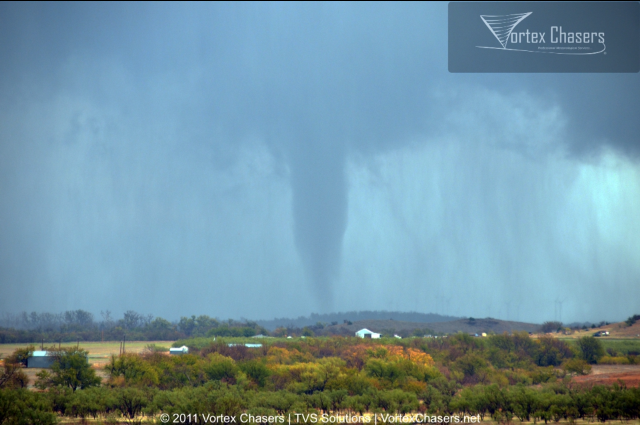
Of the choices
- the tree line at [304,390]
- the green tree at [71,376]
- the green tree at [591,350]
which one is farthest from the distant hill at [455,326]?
the green tree at [71,376]

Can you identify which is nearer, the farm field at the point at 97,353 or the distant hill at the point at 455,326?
the farm field at the point at 97,353

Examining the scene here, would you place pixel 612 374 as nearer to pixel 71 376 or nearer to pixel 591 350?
pixel 591 350

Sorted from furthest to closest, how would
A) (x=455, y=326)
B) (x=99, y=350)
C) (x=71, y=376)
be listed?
(x=455, y=326) → (x=99, y=350) → (x=71, y=376)

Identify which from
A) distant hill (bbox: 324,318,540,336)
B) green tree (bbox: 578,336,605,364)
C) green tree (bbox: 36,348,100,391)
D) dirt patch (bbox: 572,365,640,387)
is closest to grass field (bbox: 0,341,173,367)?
green tree (bbox: 36,348,100,391)

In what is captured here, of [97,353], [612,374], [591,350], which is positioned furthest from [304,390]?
[97,353]

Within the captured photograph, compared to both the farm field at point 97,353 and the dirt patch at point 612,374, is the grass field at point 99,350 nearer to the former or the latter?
the farm field at point 97,353

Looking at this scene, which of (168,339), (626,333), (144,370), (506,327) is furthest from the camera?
(506,327)

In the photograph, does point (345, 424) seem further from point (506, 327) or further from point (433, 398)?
point (506, 327)


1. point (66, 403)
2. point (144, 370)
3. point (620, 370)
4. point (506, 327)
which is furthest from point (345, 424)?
point (506, 327)
